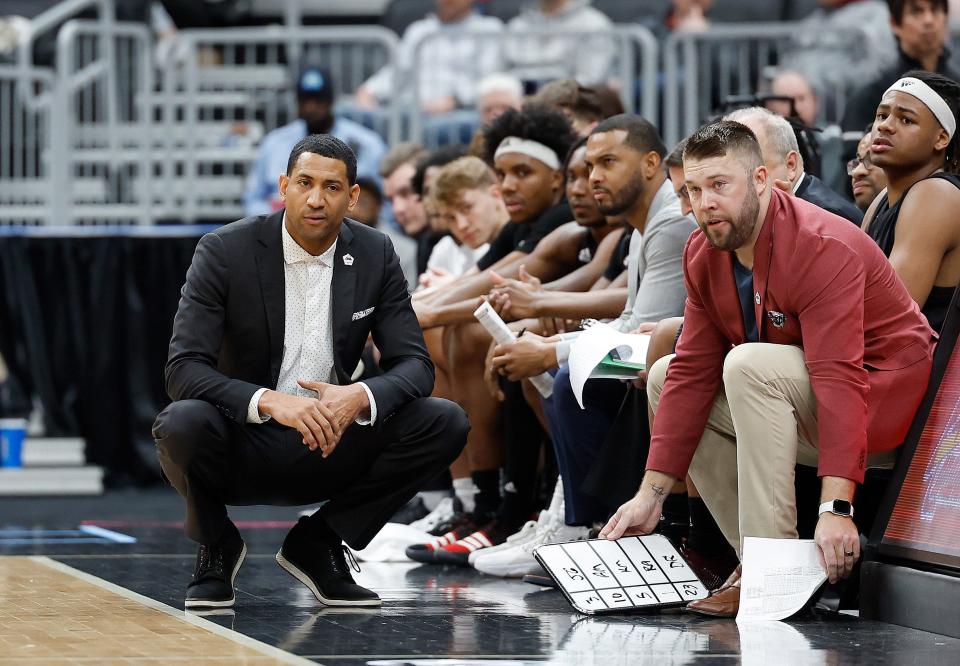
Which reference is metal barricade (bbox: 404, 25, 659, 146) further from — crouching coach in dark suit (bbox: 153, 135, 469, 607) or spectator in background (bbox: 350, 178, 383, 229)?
crouching coach in dark suit (bbox: 153, 135, 469, 607)

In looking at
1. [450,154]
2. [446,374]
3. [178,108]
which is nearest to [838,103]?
[450,154]

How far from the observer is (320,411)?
4238 millimetres

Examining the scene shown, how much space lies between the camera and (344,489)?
15.0 feet

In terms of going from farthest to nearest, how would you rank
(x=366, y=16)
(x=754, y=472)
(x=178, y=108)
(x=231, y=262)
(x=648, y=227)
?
(x=366, y=16), (x=178, y=108), (x=648, y=227), (x=231, y=262), (x=754, y=472)

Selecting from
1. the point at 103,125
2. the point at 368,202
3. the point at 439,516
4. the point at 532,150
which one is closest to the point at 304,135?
the point at 368,202

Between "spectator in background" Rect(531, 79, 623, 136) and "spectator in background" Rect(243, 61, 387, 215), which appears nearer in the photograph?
"spectator in background" Rect(531, 79, 623, 136)

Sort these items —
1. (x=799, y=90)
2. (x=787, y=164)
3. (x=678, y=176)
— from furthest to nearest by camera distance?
(x=799, y=90) < (x=678, y=176) < (x=787, y=164)

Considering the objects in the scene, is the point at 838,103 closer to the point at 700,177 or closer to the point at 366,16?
the point at 700,177

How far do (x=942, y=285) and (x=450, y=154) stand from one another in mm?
3537

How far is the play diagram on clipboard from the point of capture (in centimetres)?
429

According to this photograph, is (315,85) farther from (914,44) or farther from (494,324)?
(494,324)

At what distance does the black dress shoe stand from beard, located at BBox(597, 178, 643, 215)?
1.56 metres

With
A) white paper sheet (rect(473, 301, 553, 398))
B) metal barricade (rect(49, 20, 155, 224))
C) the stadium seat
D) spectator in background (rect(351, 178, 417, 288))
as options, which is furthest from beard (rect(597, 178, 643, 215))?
the stadium seat

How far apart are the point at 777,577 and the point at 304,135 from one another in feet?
19.9
